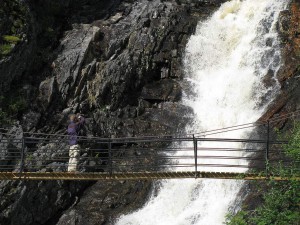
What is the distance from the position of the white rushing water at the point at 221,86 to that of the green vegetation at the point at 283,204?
461cm

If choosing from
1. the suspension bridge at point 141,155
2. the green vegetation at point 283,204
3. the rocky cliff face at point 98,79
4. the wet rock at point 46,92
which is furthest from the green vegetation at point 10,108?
the green vegetation at point 283,204

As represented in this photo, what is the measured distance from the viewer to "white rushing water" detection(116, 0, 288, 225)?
16703mm

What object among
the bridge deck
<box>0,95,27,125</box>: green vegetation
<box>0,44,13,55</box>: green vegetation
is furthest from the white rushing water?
<box>0,44,13,55</box>: green vegetation

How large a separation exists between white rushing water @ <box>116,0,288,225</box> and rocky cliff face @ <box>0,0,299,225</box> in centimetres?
51

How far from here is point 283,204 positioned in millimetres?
10984

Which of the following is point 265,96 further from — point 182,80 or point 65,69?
point 65,69

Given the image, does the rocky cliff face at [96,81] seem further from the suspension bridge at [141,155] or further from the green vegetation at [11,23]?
the suspension bridge at [141,155]

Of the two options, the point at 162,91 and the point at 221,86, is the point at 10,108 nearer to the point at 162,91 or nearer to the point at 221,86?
the point at 162,91

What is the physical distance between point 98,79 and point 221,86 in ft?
15.7

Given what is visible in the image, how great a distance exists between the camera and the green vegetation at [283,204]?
34.8ft

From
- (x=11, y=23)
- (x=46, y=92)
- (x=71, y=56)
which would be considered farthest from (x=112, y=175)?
(x=11, y=23)

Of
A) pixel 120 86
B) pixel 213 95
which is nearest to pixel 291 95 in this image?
pixel 213 95

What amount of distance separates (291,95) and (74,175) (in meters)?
8.43

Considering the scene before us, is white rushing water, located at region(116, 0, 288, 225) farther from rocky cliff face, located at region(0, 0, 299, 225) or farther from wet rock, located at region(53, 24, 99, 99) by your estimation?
wet rock, located at region(53, 24, 99, 99)
